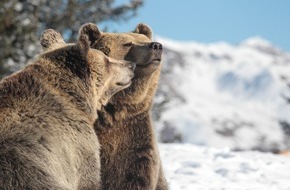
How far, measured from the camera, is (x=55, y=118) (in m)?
4.72

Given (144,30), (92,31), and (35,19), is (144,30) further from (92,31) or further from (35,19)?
(35,19)

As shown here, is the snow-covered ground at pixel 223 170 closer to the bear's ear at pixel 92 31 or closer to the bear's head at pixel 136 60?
the bear's head at pixel 136 60

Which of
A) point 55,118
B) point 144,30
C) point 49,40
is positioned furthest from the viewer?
point 144,30

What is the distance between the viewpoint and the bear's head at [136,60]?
5.83m

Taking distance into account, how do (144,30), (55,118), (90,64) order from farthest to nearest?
1. (144,30)
2. (90,64)
3. (55,118)

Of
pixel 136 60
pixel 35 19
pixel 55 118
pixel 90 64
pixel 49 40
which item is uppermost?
pixel 35 19

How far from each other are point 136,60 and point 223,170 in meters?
4.61

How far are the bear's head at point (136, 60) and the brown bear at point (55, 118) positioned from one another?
16.9 inches

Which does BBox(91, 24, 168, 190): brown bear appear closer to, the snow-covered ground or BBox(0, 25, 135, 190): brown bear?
BBox(0, 25, 135, 190): brown bear

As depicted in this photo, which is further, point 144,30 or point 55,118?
point 144,30

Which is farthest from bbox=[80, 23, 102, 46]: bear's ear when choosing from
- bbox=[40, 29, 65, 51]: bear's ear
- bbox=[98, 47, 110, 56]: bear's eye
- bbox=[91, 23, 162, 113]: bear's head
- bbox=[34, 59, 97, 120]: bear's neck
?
bbox=[34, 59, 97, 120]: bear's neck

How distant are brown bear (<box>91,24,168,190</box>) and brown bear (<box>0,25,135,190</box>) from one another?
379 millimetres

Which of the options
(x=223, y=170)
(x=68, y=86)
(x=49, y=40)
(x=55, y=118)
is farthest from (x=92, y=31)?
(x=223, y=170)

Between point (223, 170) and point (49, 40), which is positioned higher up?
point (49, 40)
